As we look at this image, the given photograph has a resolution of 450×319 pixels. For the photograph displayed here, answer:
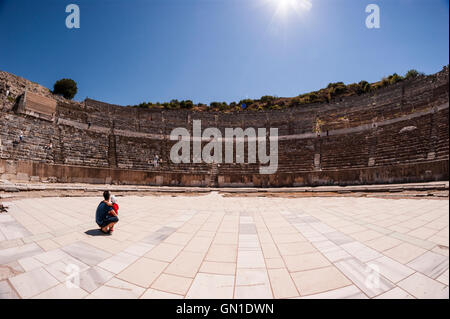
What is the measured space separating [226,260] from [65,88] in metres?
51.1

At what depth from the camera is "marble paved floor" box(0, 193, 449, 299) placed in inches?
76.0

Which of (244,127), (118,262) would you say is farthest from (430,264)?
(244,127)

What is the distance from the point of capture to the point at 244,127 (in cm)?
2589

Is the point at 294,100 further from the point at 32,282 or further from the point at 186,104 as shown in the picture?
the point at 32,282

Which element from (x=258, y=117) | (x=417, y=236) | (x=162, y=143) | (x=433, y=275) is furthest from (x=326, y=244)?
(x=258, y=117)

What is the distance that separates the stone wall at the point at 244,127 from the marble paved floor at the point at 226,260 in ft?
36.8

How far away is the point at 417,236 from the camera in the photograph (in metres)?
3.26

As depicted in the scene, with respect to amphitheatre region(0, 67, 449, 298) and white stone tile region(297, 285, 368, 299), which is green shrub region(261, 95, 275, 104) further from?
white stone tile region(297, 285, 368, 299)

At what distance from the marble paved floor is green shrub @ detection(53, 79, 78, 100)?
46.0 metres

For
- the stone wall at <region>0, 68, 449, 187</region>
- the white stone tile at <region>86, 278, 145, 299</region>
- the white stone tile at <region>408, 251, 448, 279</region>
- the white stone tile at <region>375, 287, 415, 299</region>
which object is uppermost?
the stone wall at <region>0, 68, 449, 187</region>

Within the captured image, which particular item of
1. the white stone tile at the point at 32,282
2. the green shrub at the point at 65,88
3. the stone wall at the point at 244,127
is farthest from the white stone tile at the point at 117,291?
the green shrub at the point at 65,88

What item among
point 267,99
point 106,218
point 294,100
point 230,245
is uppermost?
point 267,99

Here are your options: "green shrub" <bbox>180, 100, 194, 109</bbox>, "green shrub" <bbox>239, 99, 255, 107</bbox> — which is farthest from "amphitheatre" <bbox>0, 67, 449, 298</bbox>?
"green shrub" <bbox>239, 99, 255, 107</bbox>
